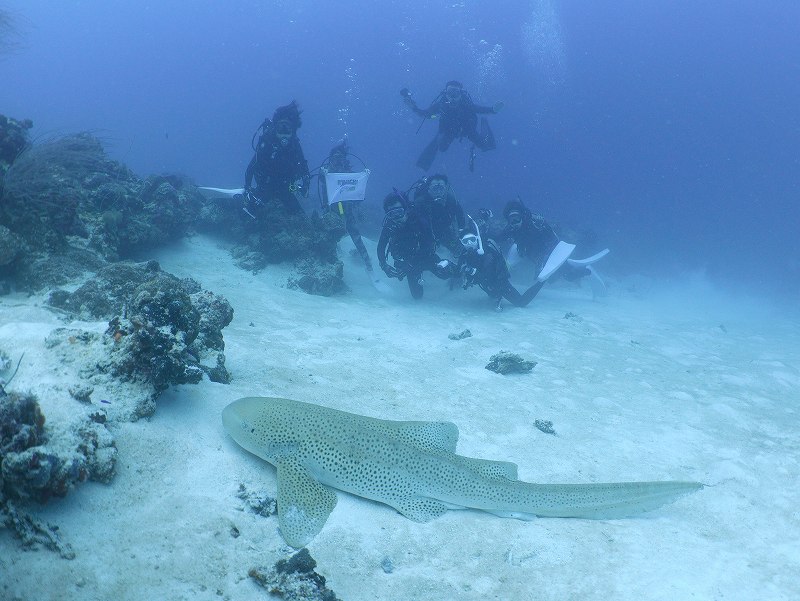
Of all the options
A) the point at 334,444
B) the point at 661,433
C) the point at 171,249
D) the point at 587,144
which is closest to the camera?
the point at 334,444

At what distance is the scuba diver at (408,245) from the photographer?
479 inches

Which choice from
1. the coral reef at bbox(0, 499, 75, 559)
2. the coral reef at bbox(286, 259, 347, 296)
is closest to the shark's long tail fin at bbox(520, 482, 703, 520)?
the coral reef at bbox(0, 499, 75, 559)

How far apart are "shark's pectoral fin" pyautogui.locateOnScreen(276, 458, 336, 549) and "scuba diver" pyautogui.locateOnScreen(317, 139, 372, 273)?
10780 mm

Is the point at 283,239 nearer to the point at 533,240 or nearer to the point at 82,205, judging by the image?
the point at 82,205

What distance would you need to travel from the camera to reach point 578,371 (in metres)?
7.95

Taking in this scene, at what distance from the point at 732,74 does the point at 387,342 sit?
155020mm

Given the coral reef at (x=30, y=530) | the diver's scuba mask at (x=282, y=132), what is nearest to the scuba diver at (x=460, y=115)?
the diver's scuba mask at (x=282, y=132)

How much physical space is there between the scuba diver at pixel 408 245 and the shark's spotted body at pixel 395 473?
8.91 metres

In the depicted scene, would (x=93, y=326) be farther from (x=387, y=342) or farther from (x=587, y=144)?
(x=587, y=144)

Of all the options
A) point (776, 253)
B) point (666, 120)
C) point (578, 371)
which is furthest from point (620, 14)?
point (578, 371)

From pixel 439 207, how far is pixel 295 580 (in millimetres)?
11799

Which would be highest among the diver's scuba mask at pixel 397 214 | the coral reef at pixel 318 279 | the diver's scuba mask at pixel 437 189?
the diver's scuba mask at pixel 437 189

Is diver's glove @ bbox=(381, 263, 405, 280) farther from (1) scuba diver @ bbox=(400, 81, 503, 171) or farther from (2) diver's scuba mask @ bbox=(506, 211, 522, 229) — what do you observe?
(1) scuba diver @ bbox=(400, 81, 503, 171)

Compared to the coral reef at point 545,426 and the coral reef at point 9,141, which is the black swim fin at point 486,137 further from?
the coral reef at point 545,426
